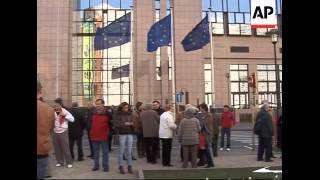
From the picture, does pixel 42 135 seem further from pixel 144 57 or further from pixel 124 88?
pixel 124 88

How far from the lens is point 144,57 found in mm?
43750

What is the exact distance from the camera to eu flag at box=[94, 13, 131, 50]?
26.8 meters

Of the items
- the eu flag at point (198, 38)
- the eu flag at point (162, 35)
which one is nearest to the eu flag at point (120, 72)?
the eu flag at point (162, 35)

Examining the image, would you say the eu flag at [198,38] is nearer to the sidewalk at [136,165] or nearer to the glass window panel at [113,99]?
the sidewalk at [136,165]

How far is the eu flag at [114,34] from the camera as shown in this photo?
88.1ft

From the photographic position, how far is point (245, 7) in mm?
52312

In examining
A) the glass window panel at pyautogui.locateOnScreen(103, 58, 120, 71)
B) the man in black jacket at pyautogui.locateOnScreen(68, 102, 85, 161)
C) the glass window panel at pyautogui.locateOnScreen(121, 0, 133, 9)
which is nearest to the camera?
the man in black jacket at pyautogui.locateOnScreen(68, 102, 85, 161)

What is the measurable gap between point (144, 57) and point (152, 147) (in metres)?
29.7

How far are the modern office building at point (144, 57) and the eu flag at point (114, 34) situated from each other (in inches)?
487

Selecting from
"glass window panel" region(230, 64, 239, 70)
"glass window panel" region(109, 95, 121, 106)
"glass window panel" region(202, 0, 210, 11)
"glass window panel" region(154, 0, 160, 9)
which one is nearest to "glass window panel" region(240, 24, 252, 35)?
"glass window panel" region(230, 64, 239, 70)

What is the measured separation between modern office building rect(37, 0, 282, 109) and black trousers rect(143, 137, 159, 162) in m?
24.1

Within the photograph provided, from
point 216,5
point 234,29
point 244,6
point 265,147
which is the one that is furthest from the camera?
point 244,6

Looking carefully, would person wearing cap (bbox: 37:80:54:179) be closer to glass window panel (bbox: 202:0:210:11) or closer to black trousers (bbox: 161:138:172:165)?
black trousers (bbox: 161:138:172:165)

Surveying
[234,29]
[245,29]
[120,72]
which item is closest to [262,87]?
[245,29]
